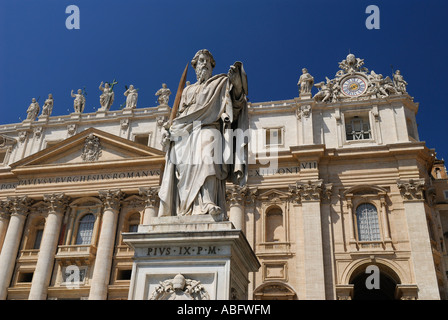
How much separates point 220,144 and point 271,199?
23344 millimetres

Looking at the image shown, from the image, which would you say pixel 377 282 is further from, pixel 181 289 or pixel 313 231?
pixel 181 289

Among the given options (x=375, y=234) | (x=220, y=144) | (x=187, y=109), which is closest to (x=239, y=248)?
(x=220, y=144)

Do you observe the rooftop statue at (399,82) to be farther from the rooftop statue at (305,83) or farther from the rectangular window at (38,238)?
the rectangular window at (38,238)

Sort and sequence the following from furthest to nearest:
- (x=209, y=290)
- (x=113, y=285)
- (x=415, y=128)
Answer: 1. (x=415, y=128)
2. (x=113, y=285)
3. (x=209, y=290)

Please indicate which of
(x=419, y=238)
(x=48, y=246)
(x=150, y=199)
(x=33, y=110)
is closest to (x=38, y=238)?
(x=48, y=246)

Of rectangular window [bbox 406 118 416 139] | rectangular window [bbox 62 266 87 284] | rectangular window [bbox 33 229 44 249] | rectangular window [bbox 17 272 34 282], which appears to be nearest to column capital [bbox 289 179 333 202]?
rectangular window [bbox 406 118 416 139]

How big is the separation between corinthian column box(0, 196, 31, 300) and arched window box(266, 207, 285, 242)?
1704cm

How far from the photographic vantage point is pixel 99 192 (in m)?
31.7

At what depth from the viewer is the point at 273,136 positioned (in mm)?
31953

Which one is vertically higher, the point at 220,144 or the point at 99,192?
the point at 99,192

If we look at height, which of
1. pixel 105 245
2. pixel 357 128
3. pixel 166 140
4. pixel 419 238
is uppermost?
pixel 357 128

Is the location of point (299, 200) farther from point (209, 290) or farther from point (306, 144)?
point (209, 290)

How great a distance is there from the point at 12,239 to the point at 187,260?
30.0 metres

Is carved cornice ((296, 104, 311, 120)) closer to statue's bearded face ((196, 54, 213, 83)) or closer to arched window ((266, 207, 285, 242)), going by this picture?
arched window ((266, 207, 285, 242))
